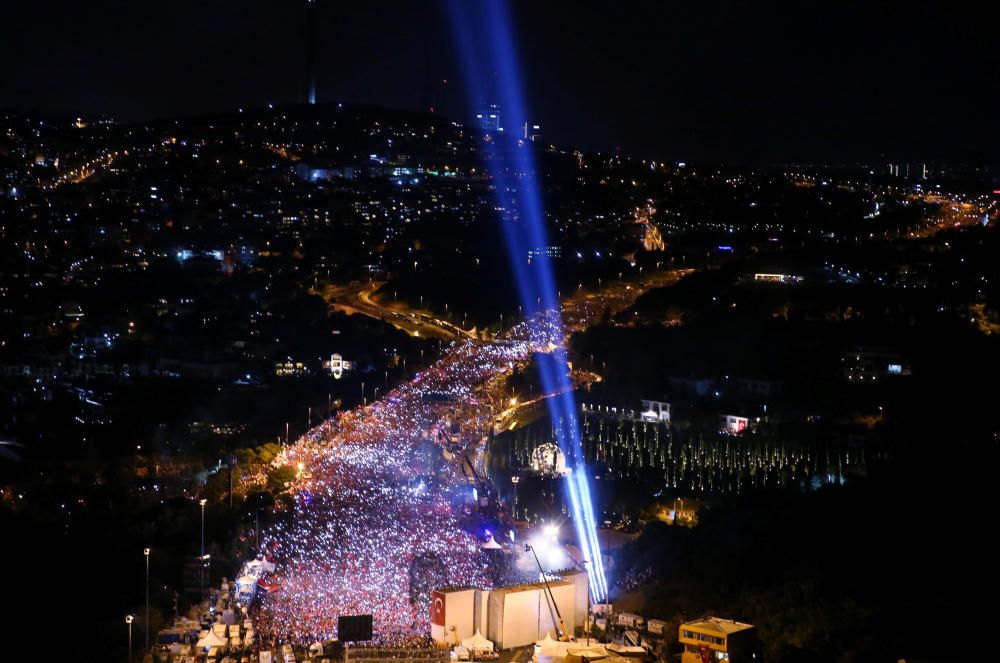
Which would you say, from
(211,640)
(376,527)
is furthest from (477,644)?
(376,527)

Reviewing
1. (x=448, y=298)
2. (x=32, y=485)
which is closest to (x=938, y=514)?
(x=32, y=485)

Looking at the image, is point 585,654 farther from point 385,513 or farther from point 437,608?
point 385,513

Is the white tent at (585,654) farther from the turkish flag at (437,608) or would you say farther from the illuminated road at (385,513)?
the illuminated road at (385,513)

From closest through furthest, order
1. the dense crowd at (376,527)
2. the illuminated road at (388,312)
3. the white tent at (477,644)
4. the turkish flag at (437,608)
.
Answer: the white tent at (477,644), the turkish flag at (437,608), the dense crowd at (376,527), the illuminated road at (388,312)

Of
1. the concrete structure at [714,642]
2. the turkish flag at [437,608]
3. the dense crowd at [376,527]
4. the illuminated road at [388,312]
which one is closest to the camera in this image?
the concrete structure at [714,642]

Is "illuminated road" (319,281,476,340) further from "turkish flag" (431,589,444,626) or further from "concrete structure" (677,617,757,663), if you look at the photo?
"concrete structure" (677,617,757,663)

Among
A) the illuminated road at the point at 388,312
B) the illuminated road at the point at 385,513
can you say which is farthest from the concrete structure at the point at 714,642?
the illuminated road at the point at 388,312

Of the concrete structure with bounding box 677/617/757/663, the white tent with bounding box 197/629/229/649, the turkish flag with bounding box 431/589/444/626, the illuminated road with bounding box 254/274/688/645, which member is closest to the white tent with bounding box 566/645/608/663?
the concrete structure with bounding box 677/617/757/663
